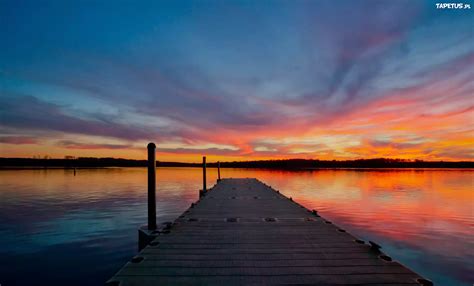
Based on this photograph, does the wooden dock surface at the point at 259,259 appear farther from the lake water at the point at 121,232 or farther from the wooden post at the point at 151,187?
the lake water at the point at 121,232

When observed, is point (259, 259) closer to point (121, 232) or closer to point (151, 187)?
point (151, 187)

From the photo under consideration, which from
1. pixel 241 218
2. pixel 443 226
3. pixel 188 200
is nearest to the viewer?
pixel 241 218

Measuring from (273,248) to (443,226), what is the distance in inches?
525

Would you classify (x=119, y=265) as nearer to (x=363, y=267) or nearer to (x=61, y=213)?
(x=363, y=267)

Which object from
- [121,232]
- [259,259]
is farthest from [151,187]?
[121,232]

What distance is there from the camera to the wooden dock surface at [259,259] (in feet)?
12.1

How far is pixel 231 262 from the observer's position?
4.32 metres

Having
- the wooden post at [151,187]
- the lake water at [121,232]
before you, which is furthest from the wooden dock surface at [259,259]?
the lake water at [121,232]

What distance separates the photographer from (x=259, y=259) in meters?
4.47

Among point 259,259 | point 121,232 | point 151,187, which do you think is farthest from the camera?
point 121,232

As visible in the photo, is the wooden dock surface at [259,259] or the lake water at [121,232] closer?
the wooden dock surface at [259,259]

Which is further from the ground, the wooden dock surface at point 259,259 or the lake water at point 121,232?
the wooden dock surface at point 259,259

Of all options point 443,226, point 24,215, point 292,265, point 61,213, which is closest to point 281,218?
point 292,265

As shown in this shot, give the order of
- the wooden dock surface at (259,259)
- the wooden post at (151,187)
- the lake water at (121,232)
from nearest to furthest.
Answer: the wooden dock surface at (259,259)
the wooden post at (151,187)
the lake water at (121,232)
